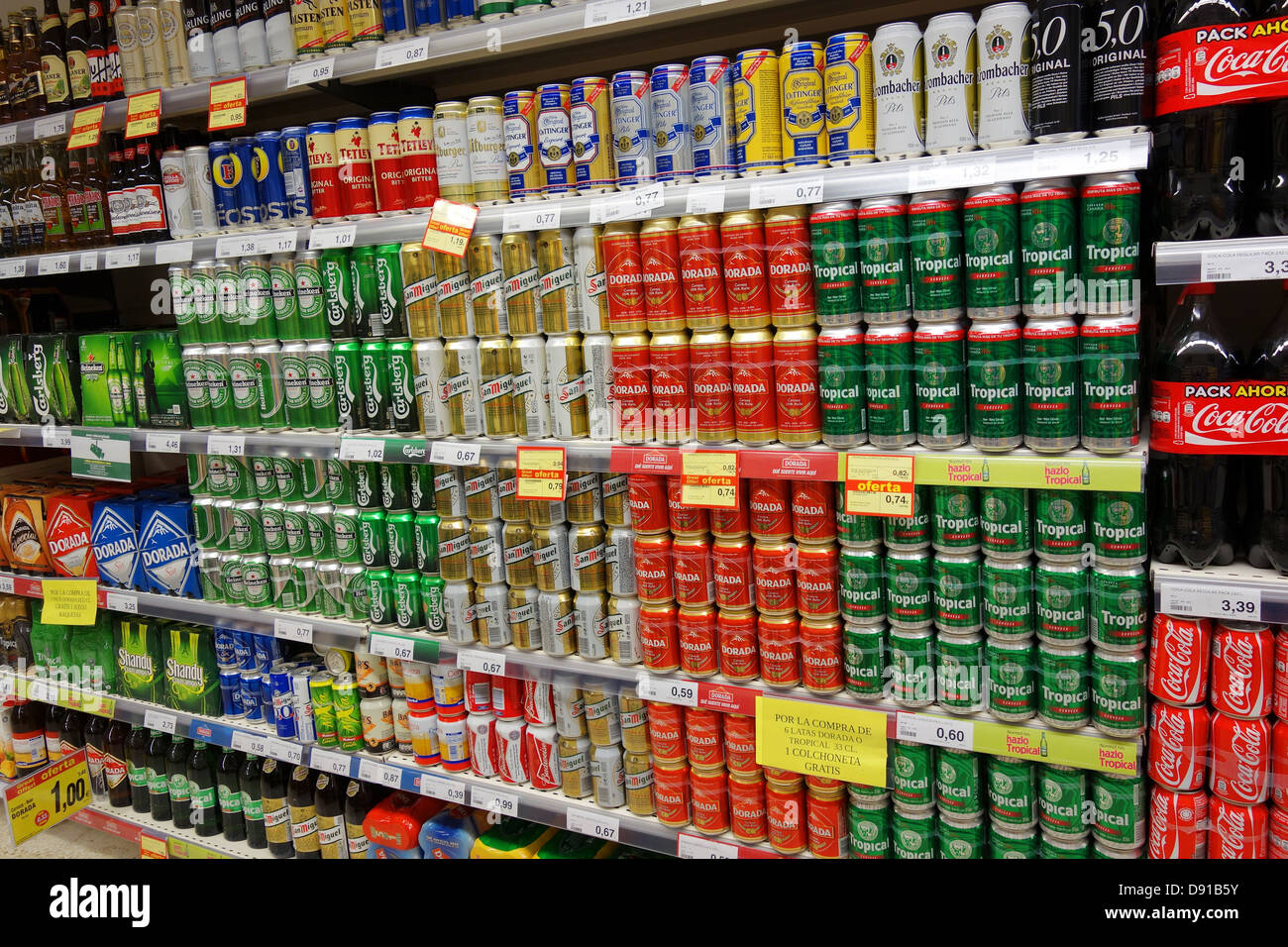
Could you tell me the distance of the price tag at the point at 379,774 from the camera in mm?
2467

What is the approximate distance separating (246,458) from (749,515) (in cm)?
154

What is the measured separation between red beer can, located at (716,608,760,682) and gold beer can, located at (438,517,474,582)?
690mm

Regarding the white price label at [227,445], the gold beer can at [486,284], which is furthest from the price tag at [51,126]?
the gold beer can at [486,284]

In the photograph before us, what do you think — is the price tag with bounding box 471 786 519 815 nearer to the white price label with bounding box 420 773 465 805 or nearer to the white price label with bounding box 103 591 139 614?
the white price label with bounding box 420 773 465 805

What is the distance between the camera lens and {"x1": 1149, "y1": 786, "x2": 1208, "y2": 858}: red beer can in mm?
1674

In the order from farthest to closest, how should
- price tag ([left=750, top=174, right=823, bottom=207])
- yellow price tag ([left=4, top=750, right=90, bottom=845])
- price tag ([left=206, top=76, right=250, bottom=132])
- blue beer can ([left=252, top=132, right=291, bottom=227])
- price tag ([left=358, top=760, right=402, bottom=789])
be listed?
yellow price tag ([left=4, top=750, right=90, bottom=845]) < price tag ([left=358, top=760, right=402, bottom=789]) < blue beer can ([left=252, top=132, right=291, bottom=227]) < price tag ([left=206, top=76, right=250, bottom=132]) < price tag ([left=750, top=174, right=823, bottom=207])

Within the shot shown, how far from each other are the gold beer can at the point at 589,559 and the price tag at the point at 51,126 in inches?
77.6

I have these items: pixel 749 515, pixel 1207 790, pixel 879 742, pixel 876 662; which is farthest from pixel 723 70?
pixel 1207 790

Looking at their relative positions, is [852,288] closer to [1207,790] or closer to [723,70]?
[723,70]

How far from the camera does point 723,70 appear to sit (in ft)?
5.96

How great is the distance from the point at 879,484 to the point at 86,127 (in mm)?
→ 2417

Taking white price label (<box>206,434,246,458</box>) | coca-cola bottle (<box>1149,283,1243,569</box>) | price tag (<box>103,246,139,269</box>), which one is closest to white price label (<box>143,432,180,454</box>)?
white price label (<box>206,434,246,458</box>)

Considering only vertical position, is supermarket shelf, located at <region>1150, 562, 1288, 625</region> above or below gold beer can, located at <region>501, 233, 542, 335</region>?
below

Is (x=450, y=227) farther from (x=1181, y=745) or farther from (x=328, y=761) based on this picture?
(x=1181, y=745)
